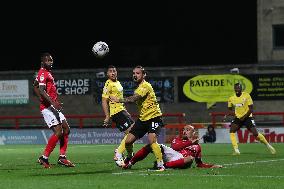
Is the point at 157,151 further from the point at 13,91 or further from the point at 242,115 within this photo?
the point at 13,91

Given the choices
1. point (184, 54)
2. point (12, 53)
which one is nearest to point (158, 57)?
point (184, 54)

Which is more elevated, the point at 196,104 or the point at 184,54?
the point at 184,54

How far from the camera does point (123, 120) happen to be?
2019 centimetres

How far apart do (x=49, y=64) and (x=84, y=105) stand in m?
27.1

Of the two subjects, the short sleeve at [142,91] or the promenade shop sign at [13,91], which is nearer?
the short sleeve at [142,91]

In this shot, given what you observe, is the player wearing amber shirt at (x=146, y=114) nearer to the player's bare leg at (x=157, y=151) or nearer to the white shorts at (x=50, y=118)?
the player's bare leg at (x=157, y=151)

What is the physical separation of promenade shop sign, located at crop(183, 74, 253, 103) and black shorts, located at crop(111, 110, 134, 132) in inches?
872

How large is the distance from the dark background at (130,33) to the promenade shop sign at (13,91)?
5379 mm

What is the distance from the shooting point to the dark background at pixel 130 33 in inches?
1918

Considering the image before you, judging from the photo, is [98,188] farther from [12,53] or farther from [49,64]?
[12,53]

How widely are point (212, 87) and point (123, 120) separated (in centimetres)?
2277

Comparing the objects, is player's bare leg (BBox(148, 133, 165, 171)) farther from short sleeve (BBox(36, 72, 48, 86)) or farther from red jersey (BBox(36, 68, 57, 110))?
short sleeve (BBox(36, 72, 48, 86))

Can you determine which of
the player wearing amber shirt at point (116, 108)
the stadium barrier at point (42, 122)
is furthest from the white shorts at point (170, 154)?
the stadium barrier at point (42, 122)

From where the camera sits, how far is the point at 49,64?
1788cm
